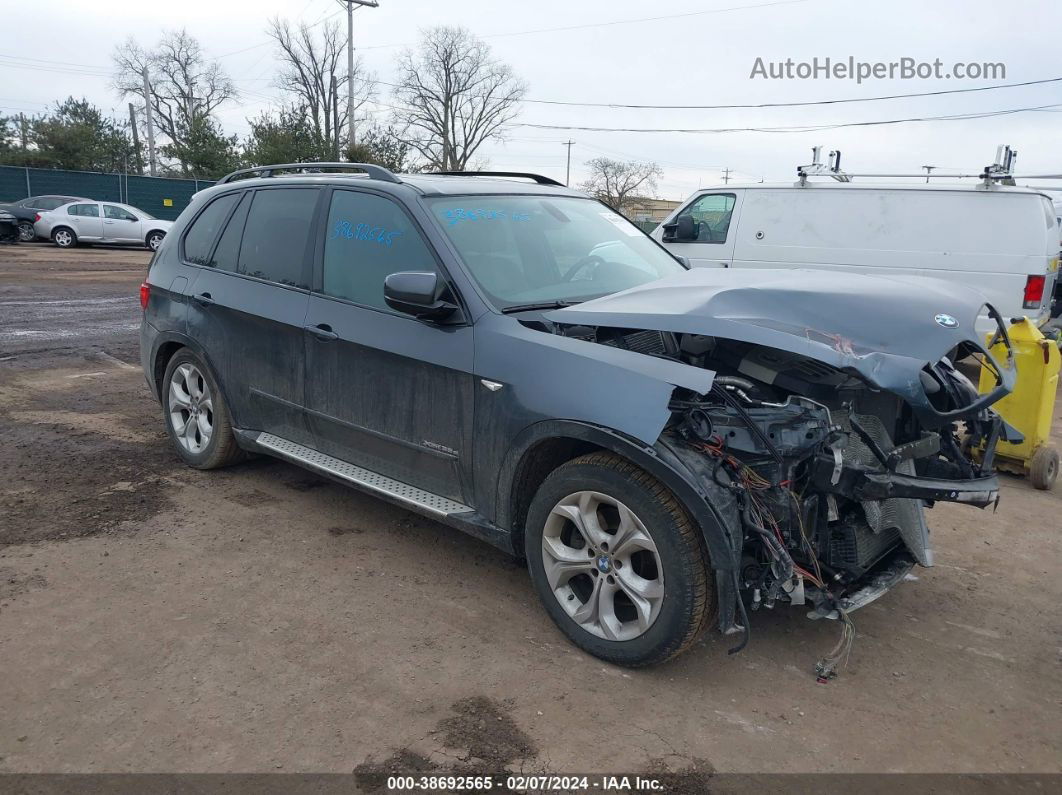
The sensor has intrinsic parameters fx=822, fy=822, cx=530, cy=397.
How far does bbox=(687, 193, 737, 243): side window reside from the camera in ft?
34.2

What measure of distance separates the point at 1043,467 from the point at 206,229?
571 cm

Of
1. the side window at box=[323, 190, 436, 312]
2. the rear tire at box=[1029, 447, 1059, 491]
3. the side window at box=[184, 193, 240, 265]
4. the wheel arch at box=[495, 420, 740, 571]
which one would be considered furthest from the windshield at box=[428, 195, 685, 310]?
the rear tire at box=[1029, 447, 1059, 491]

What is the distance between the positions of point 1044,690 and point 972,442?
3.43 ft

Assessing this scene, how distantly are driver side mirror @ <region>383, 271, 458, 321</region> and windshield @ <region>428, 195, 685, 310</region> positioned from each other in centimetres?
22

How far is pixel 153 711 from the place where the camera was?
9.46ft

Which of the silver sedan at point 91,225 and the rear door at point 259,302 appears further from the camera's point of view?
the silver sedan at point 91,225

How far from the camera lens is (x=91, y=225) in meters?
24.4

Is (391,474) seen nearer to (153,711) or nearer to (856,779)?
(153,711)

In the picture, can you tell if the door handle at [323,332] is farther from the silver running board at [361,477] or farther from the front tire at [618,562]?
the front tire at [618,562]

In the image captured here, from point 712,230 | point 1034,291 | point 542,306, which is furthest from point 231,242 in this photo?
point 1034,291

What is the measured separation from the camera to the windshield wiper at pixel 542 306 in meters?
3.66

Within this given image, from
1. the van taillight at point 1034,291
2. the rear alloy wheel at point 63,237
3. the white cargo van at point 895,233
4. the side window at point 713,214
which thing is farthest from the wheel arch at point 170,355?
the rear alloy wheel at point 63,237

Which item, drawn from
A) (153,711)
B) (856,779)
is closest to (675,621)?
(856,779)

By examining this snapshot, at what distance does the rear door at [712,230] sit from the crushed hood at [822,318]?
6826 millimetres
